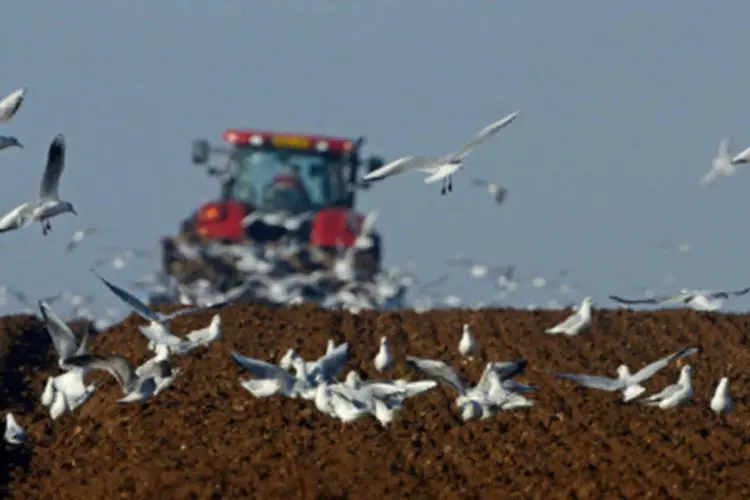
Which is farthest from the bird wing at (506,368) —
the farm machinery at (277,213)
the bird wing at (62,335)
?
the farm machinery at (277,213)

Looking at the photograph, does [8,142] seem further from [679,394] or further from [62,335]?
[679,394]

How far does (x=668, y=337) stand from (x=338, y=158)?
921 cm

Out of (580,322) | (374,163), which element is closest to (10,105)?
(580,322)

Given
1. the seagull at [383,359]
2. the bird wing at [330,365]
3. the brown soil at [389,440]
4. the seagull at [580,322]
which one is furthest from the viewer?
the seagull at [580,322]

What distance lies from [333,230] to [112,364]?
43.5 ft

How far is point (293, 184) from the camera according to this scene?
28.7m

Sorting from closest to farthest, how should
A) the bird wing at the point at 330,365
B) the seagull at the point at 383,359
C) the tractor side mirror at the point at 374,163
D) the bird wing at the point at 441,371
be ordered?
1. the bird wing at the point at 441,371
2. the bird wing at the point at 330,365
3. the seagull at the point at 383,359
4. the tractor side mirror at the point at 374,163

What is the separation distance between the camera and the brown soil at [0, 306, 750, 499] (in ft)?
40.8

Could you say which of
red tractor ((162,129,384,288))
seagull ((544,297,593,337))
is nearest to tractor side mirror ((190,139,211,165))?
red tractor ((162,129,384,288))

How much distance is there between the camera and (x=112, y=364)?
14.1 m

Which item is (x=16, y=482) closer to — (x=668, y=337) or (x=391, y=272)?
(x=668, y=337)

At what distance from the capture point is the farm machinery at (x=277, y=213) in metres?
27.4

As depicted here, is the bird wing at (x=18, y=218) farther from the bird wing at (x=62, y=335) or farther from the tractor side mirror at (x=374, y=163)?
the tractor side mirror at (x=374, y=163)

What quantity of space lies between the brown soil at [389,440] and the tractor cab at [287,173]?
9214 mm
